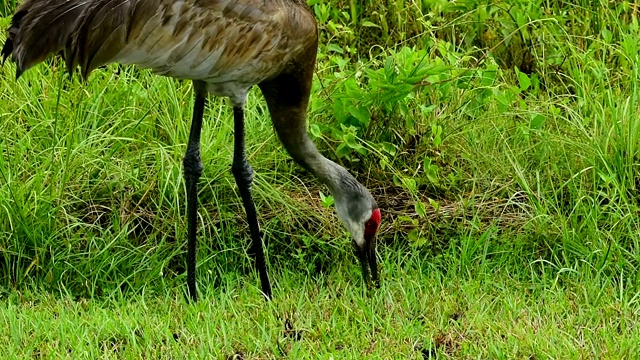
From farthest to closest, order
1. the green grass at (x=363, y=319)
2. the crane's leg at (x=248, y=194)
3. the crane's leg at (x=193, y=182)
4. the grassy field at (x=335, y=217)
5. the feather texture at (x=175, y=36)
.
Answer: the crane's leg at (x=248, y=194) < the crane's leg at (x=193, y=182) < the grassy field at (x=335, y=217) < the feather texture at (x=175, y=36) < the green grass at (x=363, y=319)

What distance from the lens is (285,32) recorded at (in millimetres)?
5629

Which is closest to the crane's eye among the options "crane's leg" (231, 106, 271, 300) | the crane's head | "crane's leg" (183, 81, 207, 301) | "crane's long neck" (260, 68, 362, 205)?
the crane's head

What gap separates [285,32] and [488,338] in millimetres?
1661

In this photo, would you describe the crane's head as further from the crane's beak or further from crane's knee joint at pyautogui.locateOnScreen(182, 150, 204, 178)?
crane's knee joint at pyautogui.locateOnScreen(182, 150, 204, 178)

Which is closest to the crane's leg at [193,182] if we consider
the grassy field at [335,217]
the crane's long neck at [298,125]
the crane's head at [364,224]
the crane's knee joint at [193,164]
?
the crane's knee joint at [193,164]

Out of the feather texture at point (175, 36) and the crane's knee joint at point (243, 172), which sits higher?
the feather texture at point (175, 36)

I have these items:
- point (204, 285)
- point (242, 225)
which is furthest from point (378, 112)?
point (204, 285)

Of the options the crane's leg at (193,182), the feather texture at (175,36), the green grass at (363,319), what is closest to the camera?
the green grass at (363,319)

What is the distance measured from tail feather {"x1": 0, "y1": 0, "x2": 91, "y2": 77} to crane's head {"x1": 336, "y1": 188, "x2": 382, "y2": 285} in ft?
5.55

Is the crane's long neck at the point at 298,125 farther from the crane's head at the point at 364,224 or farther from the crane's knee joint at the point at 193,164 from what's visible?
the crane's knee joint at the point at 193,164

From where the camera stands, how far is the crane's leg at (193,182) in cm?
596

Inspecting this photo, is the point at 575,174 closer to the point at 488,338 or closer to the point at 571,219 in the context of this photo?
the point at 571,219

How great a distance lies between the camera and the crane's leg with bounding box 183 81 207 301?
5965mm

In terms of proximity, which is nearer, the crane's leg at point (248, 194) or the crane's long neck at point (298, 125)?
the crane's long neck at point (298, 125)
